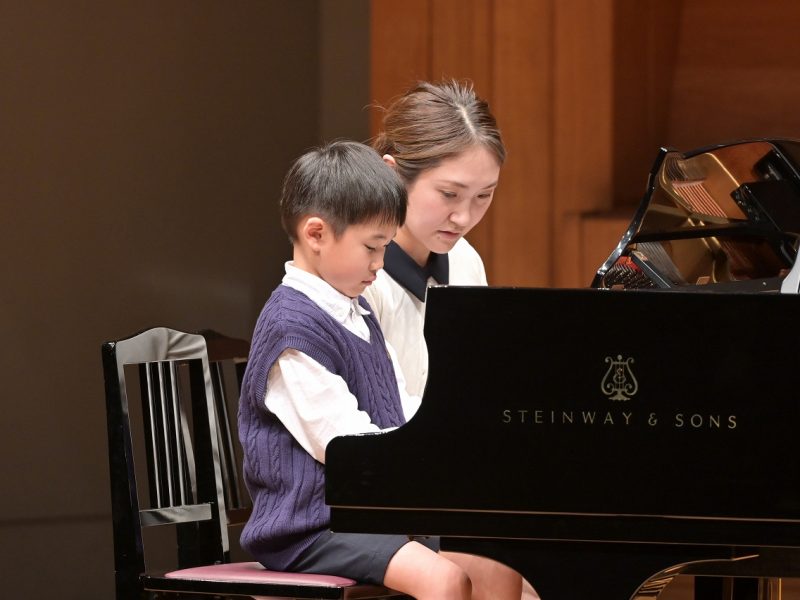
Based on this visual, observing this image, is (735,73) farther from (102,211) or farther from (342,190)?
(342,190)

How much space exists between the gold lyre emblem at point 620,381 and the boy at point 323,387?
41cm

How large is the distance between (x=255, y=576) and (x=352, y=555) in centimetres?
16

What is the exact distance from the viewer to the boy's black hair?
195 cm

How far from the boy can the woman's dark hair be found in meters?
0.33

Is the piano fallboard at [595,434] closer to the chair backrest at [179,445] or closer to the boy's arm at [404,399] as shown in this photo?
the boy's arm at [404,399]

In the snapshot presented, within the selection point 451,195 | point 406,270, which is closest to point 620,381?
point 451,195

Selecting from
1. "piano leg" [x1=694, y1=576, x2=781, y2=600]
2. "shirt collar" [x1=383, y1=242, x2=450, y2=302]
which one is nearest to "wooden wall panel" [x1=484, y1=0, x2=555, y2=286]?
"shirt collar" [x1=383, y1=242, x2=450, y2=302]

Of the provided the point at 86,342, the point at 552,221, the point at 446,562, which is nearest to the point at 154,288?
the point at 86,342

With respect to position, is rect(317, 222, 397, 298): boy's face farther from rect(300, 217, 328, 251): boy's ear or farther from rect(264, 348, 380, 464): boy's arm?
rect(264, 348, 380, 464): boy's arm

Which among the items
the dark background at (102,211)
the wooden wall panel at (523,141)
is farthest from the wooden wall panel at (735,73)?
the dark background at (102,211)

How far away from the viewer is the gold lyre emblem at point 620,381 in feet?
5.09

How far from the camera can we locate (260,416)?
6.44 feet

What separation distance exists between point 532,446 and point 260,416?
553mm

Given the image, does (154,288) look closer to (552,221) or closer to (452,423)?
(552,221)
